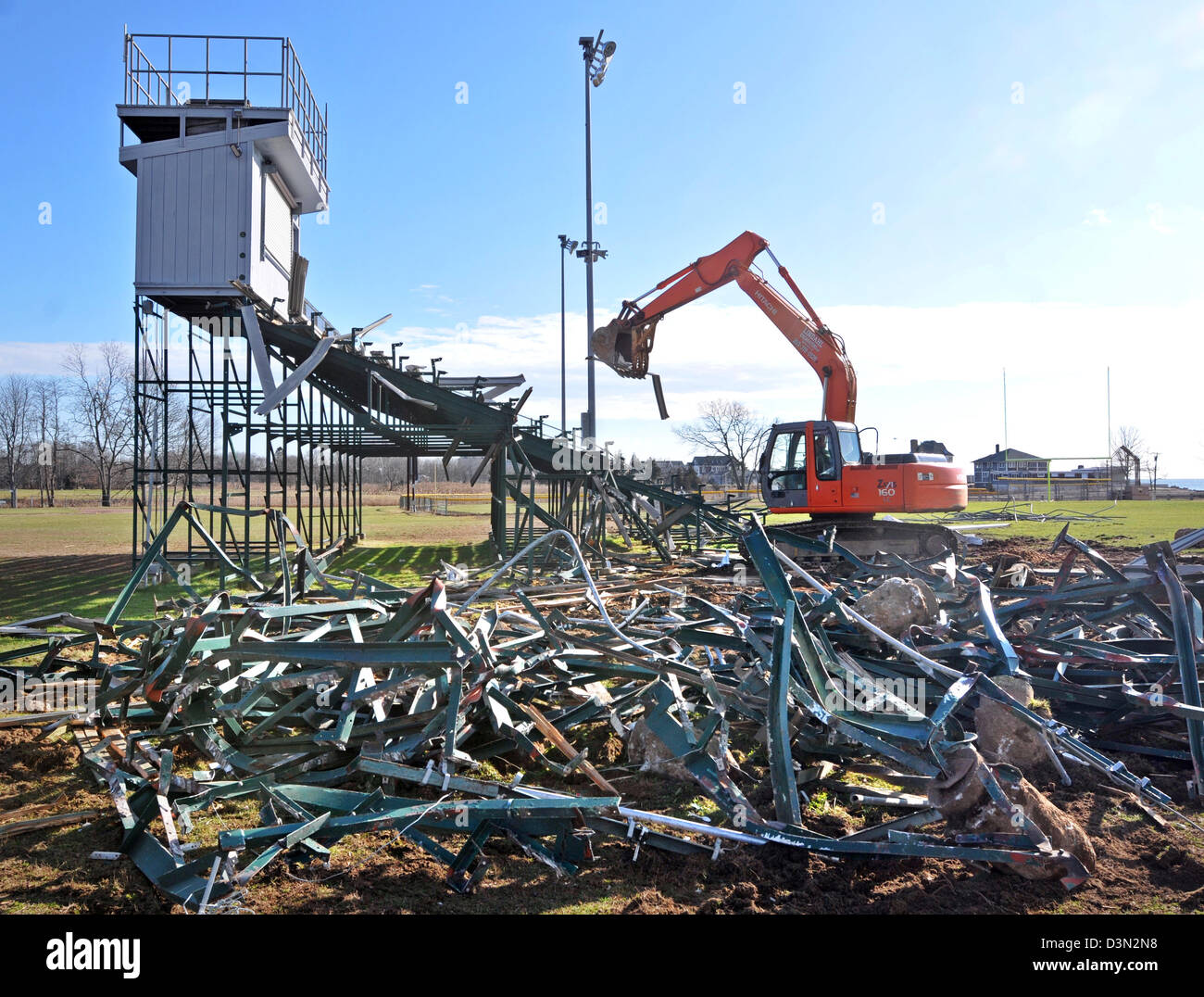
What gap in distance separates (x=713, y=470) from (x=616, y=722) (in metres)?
63.6

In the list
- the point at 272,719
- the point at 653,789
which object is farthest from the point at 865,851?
the point at 272,719

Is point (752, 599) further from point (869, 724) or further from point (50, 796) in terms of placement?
point (50, 796)

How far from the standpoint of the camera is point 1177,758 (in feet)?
15.6

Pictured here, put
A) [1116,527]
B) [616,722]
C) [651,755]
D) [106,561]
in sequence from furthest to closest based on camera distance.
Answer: [1116,527] < [106,561] < [616,722] < [651,755]

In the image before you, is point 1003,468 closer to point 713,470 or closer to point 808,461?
point 713,470

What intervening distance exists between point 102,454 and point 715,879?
179 ft

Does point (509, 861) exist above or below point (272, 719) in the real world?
below

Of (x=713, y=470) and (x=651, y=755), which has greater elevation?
(x=713, y=470)

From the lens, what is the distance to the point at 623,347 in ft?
53.7

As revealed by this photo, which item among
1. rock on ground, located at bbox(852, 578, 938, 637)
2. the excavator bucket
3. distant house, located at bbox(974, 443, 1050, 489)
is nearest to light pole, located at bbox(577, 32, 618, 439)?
the excavator bucket

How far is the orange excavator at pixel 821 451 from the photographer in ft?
47.7
